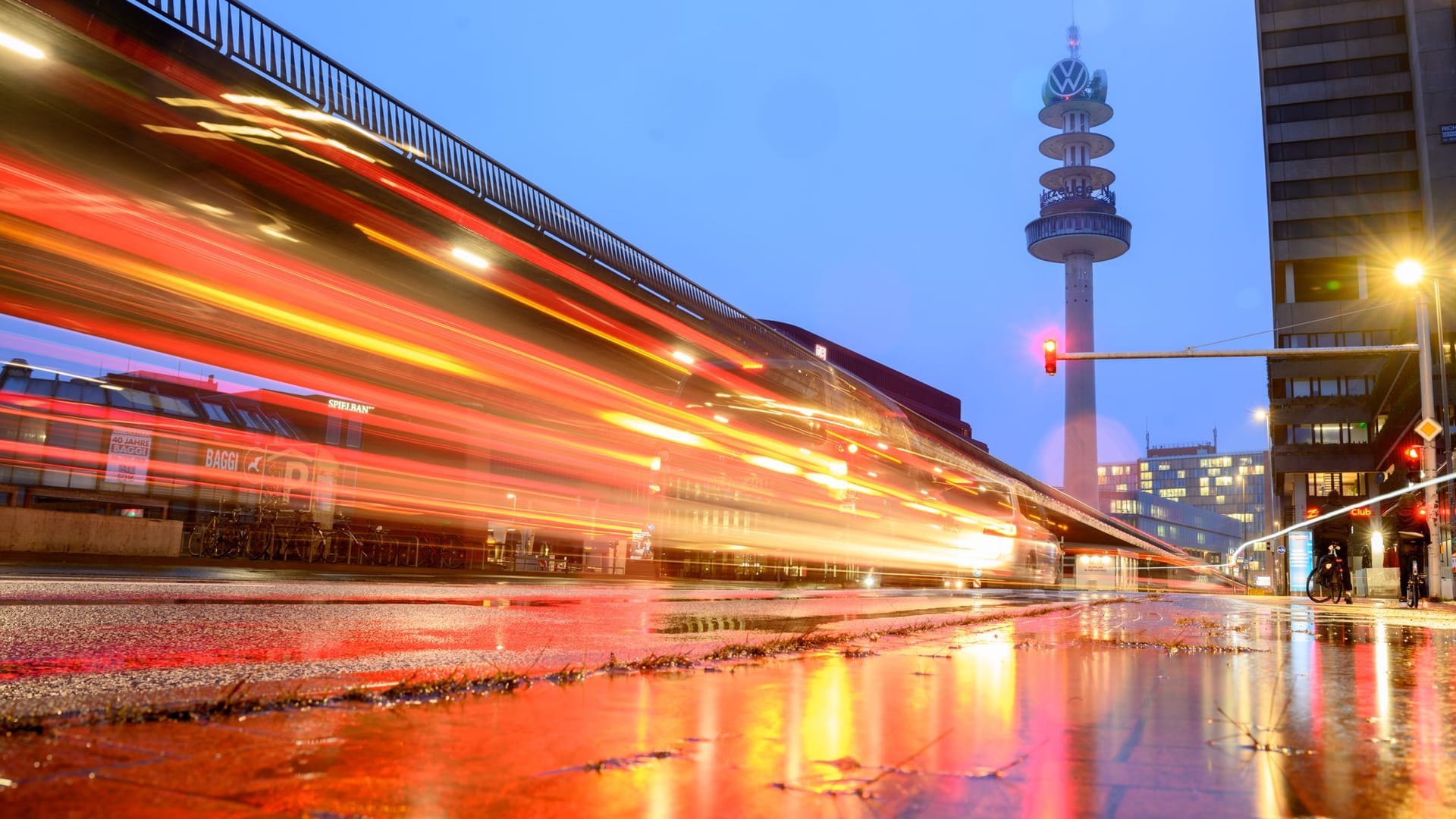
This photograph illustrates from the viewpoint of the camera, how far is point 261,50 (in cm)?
1423

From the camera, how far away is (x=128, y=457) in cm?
2311

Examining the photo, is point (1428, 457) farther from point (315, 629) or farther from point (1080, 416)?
point (1080, 416)

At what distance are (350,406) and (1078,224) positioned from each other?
111363mm

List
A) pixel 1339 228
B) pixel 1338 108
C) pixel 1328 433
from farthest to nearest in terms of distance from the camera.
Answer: pixel 1338 108
pixel 1339 228
pixel 1328 433

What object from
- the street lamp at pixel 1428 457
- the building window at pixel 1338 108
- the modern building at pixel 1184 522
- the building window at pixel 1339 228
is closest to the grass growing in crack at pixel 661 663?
the street lamp at pixel 1428 457

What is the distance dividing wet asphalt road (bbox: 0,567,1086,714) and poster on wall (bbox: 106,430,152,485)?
12016 mm

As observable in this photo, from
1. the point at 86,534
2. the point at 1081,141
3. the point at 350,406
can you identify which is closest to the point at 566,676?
the point at 86,534

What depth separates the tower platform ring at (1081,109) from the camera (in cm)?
13338

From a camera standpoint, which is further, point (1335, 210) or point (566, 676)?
point (1335, 210)

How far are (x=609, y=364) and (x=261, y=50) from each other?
13.9 metres

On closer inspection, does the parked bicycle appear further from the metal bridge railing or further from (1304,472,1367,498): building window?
(1304,472,1367,498): building window

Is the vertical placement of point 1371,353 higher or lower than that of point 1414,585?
higher

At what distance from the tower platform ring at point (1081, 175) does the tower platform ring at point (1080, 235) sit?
→ 4732mm

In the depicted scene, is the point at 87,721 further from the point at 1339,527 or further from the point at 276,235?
the point at 1339,527
